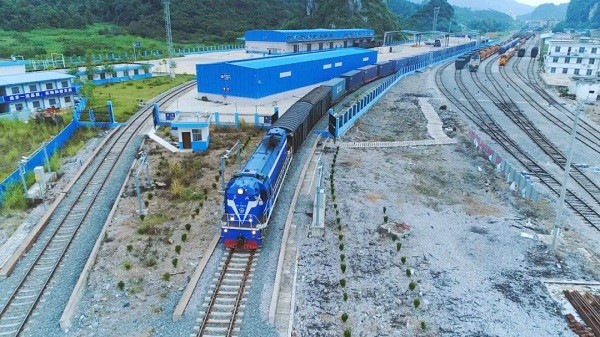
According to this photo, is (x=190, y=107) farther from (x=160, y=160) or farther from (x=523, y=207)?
(x=523, y=207)

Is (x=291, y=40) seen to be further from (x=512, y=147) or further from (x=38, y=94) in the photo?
(x=512, y=147)

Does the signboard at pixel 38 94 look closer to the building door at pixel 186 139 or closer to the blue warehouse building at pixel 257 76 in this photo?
the blue warehouse building at pixel 257 76

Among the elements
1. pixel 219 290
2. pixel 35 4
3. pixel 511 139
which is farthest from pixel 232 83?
pixel 35 4

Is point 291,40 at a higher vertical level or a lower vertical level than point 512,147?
higher

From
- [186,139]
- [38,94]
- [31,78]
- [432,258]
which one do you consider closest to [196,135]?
[186,139]

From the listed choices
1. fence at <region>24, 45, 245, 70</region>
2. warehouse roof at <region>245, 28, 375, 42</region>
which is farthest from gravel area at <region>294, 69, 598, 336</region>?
fence at <region>24, 45, 245, 70</region>

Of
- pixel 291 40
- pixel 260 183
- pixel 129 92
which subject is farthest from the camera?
pixel 291 40
